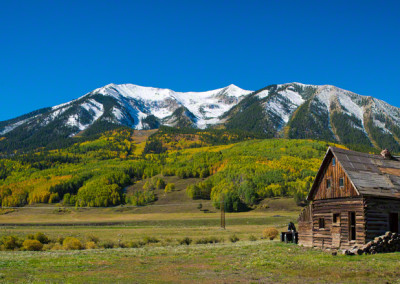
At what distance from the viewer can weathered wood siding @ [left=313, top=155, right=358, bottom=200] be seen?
3136 centimetres

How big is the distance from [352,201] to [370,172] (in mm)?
3688

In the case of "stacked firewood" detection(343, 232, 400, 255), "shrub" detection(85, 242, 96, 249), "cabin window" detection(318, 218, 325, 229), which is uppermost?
"cabin window" detection(318, 218, 325, 229)

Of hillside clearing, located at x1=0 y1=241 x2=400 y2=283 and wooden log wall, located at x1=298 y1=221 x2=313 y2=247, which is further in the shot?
wooden log wall, located at x1=298 y1=221 x2=313 y2=247

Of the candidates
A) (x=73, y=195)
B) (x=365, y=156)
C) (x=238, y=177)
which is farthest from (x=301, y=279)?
(x=73, y=195)

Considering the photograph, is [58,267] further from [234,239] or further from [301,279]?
[234,239]

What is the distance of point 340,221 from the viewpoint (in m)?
32.0

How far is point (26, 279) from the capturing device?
19.6 metres

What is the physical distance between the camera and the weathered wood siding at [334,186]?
31.4 m

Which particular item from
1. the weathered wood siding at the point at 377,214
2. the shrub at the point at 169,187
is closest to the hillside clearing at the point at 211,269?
the weathered wood siding at the point at 377,214

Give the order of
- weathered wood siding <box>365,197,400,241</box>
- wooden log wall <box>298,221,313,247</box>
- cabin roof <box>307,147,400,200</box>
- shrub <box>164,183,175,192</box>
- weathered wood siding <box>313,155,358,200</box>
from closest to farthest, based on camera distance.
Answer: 1. weathered wood siding <box>365,197,400,241</box>
2. cabin roof <box>307,147,400,200</box>
3. weathered wood siding <box>313,155,358,200</box>
4. wooden log wall <box>298,221,313,247</box>
5. shrub <box>164,183,175,192</box>

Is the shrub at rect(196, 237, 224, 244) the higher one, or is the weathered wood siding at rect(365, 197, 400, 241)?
the weathered wood siding at rect(365, 197, 400, 241)

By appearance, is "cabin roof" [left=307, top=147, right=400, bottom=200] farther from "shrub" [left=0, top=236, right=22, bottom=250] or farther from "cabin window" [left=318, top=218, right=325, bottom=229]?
"shrub" [left=0, top=236, right=22, bottom=250]

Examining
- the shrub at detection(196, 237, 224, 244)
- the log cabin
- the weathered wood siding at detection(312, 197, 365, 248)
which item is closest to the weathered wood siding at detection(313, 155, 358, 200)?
the log cabin

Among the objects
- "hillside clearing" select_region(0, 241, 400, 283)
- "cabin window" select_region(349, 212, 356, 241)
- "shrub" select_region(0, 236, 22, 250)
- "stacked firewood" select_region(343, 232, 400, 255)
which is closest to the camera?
"hillside clearing" select_region(0, 241, 400, 283)
